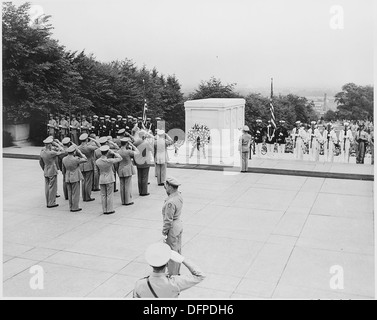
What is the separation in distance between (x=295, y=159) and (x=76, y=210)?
8.64 meters

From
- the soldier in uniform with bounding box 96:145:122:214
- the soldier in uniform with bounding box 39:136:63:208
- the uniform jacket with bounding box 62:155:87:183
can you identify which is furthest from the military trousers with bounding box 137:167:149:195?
the soldier in uniform with bounding box 39:136:63:208

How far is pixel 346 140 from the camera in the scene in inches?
607

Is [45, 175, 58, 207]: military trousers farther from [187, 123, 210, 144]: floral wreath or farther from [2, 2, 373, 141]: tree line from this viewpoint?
[2, 2, 373, 141]: tree line

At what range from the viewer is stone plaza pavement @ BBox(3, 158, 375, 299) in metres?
5.82

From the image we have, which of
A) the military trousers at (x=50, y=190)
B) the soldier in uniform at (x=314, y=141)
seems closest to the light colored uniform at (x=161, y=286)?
the military trousers at (x=50, y=190)

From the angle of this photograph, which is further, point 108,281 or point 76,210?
point 76,210

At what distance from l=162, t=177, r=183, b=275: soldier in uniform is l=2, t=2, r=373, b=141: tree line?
50.9ft

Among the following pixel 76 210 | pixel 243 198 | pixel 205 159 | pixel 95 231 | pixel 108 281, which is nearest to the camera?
pixel 108 281

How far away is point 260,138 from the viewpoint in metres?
16.6

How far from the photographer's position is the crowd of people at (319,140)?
14823mm

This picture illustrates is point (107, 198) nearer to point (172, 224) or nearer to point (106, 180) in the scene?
point (106, 180)

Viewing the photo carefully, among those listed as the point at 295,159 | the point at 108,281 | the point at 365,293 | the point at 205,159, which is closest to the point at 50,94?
the point at 205,159

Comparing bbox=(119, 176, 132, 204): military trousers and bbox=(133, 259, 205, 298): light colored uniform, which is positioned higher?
bbox=(133, 259, 205, 298): light colored uniform

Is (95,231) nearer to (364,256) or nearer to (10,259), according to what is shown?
(10,259)
